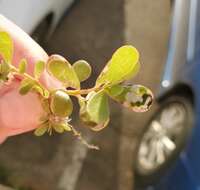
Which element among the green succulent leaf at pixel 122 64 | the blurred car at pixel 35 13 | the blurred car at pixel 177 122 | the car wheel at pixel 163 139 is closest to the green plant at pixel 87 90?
the green succulent leaf at pixel 122 64

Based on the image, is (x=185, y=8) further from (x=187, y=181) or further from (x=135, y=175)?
(x=187, y=181)

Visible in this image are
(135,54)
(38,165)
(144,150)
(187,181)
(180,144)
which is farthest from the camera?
(38,165)

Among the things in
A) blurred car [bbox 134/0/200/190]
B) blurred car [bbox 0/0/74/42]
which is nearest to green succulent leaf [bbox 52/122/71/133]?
blurred car [bbox 0/0/74/42]

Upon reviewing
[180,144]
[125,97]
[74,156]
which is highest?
[125,97]

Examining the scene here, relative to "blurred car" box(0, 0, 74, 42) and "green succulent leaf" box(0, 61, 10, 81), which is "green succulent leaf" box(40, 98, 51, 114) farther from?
"blurred car" box(0, 0, 74, 42)

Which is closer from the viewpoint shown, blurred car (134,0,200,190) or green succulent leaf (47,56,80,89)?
green succulent leaf (47,56,80,89)

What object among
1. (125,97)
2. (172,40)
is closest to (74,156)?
→ (172,40)

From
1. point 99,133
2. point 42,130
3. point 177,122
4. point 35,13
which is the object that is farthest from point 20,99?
point 99,133

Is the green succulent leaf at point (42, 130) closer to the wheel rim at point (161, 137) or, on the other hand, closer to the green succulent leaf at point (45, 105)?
the green succulent leaf at point (45, 105)
